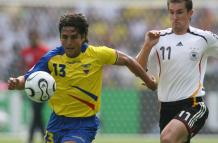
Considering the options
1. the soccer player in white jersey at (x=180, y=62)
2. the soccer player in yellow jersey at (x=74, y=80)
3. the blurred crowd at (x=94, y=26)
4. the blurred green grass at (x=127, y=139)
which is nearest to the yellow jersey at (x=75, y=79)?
the soccer player in yellow jersey at (x=74, y=80)

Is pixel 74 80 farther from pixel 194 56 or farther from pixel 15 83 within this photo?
pixel 194 56

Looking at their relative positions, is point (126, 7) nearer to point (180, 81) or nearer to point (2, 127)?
point (2, 127)

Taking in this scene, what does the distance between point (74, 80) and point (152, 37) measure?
99 centimetres

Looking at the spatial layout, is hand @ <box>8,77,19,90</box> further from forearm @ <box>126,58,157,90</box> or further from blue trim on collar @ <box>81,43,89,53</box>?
forearm @ <box>126,58,157,90</box>

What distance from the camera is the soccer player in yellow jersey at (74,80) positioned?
299 inches

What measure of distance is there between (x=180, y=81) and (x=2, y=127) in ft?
29.3

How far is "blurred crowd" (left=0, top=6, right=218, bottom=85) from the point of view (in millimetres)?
16250

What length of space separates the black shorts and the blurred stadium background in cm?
746

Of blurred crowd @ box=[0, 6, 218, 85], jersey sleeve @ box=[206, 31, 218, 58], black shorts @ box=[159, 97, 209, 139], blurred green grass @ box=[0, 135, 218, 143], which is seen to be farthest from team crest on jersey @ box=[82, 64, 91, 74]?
blurred crowd @ box=[0, 6, 218, 85]

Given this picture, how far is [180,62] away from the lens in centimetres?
802

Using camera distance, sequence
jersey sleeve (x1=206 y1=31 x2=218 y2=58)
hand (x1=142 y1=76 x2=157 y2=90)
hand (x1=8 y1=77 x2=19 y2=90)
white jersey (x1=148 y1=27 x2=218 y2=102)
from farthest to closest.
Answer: jersey sleeve (x1=206 y1=31 x2=218 y2=58) → white jersey (x1=148 y1=27 x2=218 y2=102) → hand (x1=142 y1=76 x2=157 y2=90) → hand (x1=8 y1=77 x2=19 y2=90)

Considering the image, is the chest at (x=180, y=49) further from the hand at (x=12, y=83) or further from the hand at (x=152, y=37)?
the hand at (x=12, y=83)

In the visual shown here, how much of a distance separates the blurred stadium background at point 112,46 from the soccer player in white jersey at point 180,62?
7472 millimetres

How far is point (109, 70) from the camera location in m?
16.9
